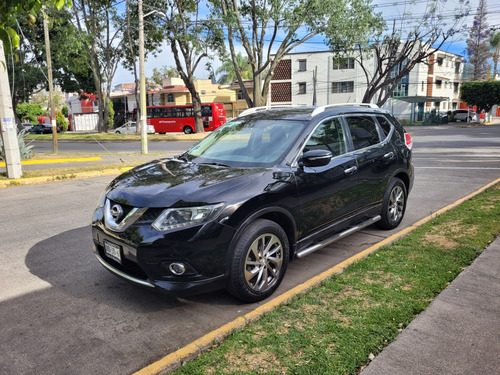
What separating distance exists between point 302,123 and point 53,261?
3250 millimetres

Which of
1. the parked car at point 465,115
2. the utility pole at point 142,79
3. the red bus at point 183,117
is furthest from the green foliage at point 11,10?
the parked car at point 465,115

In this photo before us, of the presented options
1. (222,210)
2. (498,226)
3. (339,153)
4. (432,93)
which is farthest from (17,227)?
(432,93)

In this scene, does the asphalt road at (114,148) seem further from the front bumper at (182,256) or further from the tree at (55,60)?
the front bumper at (182,256)

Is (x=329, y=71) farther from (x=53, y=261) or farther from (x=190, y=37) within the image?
(x=53, y=261)

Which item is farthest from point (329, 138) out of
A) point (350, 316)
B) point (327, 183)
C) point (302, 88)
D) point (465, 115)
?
point (465, 115)

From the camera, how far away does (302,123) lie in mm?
4387

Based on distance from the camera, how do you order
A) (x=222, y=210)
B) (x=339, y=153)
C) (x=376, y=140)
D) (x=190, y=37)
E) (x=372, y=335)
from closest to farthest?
(x=372, y=335) → (x=222, y=210) → (x=339, y=153) → (x=376, y=140) → (x=190, y=37)

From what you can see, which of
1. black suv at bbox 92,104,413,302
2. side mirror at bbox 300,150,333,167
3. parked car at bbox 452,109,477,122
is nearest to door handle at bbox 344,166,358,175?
black suv at bbox 92,104,413,302

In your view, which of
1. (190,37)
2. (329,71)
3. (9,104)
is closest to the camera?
(9,104)

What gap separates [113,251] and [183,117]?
130 feet

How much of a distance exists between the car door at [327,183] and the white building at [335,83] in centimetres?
4932

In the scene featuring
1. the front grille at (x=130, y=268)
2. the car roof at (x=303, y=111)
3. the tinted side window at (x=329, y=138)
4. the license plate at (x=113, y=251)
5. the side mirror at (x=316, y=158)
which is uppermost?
the car roof at (x=303, y=111)

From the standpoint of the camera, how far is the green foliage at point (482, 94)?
45.6 meters

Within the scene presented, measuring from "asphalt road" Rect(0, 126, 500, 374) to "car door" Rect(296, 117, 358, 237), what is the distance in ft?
1.94
